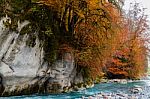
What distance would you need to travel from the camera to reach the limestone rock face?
18.2 metres

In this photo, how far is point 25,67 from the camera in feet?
62.3

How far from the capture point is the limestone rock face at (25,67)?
717 inches

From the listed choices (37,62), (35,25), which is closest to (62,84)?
(37,62)

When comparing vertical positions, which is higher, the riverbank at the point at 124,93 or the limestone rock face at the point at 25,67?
the limestone rock face at the point at 25,67

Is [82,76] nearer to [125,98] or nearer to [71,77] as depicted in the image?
[71,77]

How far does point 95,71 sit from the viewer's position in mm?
25922

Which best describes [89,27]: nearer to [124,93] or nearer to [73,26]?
[73,26]

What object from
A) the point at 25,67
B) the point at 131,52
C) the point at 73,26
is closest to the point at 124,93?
the point at 73,26

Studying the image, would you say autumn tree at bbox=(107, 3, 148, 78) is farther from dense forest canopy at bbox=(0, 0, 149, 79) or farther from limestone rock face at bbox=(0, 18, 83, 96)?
limestone rock face at bbox=(0, 18, 83, 96)

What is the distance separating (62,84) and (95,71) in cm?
483

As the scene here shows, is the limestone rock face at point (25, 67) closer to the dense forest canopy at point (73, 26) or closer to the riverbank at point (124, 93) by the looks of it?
the dense forest canopy at point (73, 26)

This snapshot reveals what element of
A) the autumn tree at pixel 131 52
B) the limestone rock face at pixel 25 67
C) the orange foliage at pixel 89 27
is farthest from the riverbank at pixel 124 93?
the autumn tree at pixel 131 52

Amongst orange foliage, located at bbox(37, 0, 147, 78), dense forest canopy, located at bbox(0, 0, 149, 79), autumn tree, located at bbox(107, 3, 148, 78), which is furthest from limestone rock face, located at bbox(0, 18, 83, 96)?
autumn tree, located at bbox(107, 3, 148, 78)

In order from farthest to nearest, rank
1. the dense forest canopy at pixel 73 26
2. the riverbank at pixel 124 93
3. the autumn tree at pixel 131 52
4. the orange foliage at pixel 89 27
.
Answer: the autumn tree at pixel 131 52 → the orange foliage at pixel 89 27 → the dense forest canopy at pixel 73 26 → the riverbank at pixel 124 93
